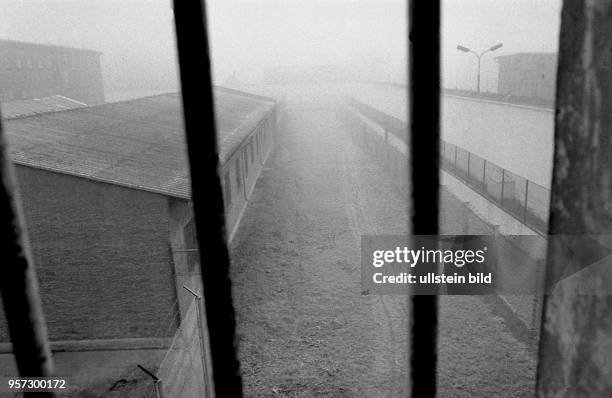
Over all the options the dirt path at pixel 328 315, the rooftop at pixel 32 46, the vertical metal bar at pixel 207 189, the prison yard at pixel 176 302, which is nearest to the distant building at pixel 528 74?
the prison yard at pixel 176 302

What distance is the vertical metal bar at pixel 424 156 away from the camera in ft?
2.64

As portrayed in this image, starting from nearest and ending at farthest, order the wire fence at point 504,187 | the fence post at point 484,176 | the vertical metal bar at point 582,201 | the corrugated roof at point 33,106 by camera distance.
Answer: the vertical metal bar at point 582,201
the wire fence at point 504,187
the fence post at point 484,176
the corrugated roof at point 33,106

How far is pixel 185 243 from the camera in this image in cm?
1033

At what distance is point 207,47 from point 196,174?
235 millimetres

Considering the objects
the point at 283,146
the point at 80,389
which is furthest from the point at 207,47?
the point at 283,146

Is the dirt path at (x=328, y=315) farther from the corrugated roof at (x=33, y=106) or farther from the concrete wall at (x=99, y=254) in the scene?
the corrugated roof at (x=33, y=106)

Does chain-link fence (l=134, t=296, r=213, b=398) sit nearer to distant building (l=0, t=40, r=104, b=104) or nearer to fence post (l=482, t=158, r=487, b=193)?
fence post (l=482, t=158, r=487, b=193)

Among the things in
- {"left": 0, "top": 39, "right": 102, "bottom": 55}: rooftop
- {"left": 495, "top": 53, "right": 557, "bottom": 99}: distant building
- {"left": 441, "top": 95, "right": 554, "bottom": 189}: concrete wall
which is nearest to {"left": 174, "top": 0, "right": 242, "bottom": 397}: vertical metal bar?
{"left": 441, "top": 95, "right": 554, "bottom": 189}: concrete wall

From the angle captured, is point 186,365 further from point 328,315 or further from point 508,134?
point 508,134

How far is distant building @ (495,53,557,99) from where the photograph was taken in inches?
590

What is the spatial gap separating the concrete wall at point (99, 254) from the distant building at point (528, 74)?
38.1ft

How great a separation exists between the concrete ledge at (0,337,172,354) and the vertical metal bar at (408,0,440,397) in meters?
9.47

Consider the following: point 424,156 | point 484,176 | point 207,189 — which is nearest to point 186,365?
point 207,189

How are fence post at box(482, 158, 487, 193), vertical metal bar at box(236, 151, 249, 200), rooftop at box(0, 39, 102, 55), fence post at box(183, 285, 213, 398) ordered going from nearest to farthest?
fence post at box(183, 285, 213, 398)
fence post at box(482, 158, 487, 193)
vertical metal bar at box(236, 151, 249, 200)
rooftop at box(0, 39, 102, 55)
